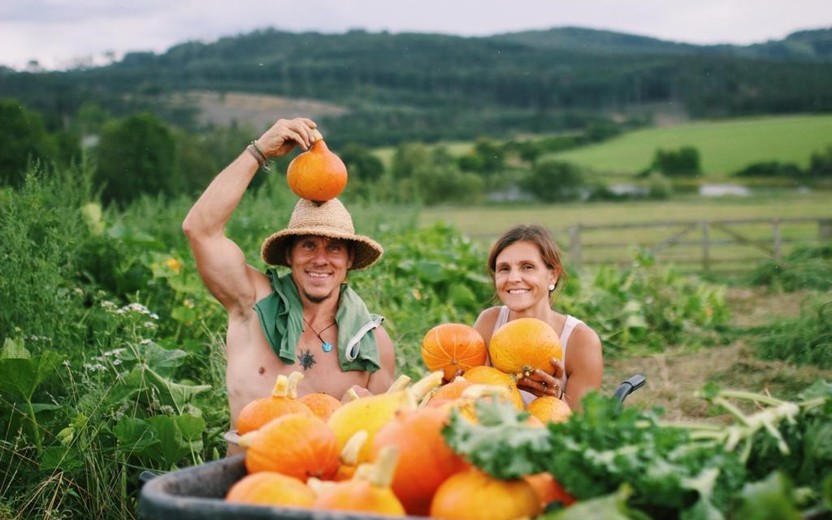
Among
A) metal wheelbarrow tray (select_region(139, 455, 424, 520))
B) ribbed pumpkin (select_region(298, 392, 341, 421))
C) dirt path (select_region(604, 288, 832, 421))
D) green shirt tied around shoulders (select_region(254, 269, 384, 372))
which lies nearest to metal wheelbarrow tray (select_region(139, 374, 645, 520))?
metal wheelbarrow tray (select_region(139, 455, 424, 520))

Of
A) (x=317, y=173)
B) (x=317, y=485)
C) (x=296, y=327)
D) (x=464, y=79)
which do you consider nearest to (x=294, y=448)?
(x=317, y=485)

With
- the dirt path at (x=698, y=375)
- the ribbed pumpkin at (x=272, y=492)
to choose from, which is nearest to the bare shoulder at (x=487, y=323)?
the dirt path at (x=698, y=375)

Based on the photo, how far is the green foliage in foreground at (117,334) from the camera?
403 centimetres

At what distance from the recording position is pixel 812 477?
76.8 inches

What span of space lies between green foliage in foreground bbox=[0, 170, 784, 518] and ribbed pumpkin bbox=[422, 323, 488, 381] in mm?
1358

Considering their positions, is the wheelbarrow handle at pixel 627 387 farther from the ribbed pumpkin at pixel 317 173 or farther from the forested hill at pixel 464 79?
the forested hill at pixel 464 79

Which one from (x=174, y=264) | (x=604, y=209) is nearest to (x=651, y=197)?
(x=604, y=209)

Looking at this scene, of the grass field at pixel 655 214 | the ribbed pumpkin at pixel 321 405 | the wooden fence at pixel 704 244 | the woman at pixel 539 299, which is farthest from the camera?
the grass field at pixel 655 214

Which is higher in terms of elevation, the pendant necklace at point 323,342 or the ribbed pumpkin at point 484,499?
the ribbed pumpkin at point 484,499

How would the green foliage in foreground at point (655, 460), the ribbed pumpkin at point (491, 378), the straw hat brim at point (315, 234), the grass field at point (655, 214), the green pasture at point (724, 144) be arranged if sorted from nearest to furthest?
the green foliage in foreground at point (655, 460), the ribbed pumpkin at point (491, 378), the straw hat brim at point (315, 234), the grass field at point (655, 214), the green pasture at point (724, 144)

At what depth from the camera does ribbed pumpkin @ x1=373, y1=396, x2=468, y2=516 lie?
1905 mm

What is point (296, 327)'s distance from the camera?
12.5 ft

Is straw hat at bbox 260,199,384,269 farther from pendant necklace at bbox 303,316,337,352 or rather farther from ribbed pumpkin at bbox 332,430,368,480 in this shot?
ribbed pumpkin at bbox 332,430,368,480

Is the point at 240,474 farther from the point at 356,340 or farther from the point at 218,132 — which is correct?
the point at 218,132
